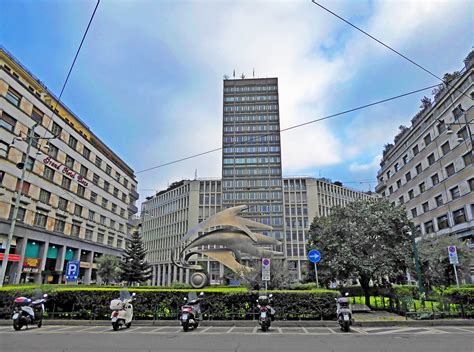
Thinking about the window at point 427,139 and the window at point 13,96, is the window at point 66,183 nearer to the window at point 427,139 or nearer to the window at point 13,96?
the window at point 13,96

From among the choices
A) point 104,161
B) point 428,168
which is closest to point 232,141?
point 104,161

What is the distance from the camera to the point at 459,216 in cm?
3544

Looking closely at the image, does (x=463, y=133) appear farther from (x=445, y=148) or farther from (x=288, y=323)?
(x=288, y=323)

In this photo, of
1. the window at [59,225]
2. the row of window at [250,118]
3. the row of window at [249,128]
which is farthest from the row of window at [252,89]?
the window at [59,225]

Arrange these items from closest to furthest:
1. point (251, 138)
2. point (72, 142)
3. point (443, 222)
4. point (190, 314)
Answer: point (190, 314), point (443, 222), point (72, 142), point (251, 138)

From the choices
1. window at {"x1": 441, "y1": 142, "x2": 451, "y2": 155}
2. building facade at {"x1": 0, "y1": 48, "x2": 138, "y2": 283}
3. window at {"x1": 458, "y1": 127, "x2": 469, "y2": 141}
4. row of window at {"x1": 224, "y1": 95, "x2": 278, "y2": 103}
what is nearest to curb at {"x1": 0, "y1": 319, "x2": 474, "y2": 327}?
building facade at {"x1": 0, "y1": 48, "x2": 138, "y2": 283}

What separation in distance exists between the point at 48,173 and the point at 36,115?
687 cm

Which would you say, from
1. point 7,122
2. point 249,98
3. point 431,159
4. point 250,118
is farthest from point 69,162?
Result: point 249,98

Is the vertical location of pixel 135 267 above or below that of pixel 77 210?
below

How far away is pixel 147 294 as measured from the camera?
14516mm

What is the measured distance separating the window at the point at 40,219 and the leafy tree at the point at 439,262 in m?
38.4

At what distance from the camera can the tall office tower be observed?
7825 cm

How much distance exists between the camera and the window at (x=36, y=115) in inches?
1386

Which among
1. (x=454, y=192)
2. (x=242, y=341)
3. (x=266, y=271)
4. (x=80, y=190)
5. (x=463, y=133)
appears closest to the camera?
(x=242, y=341)
